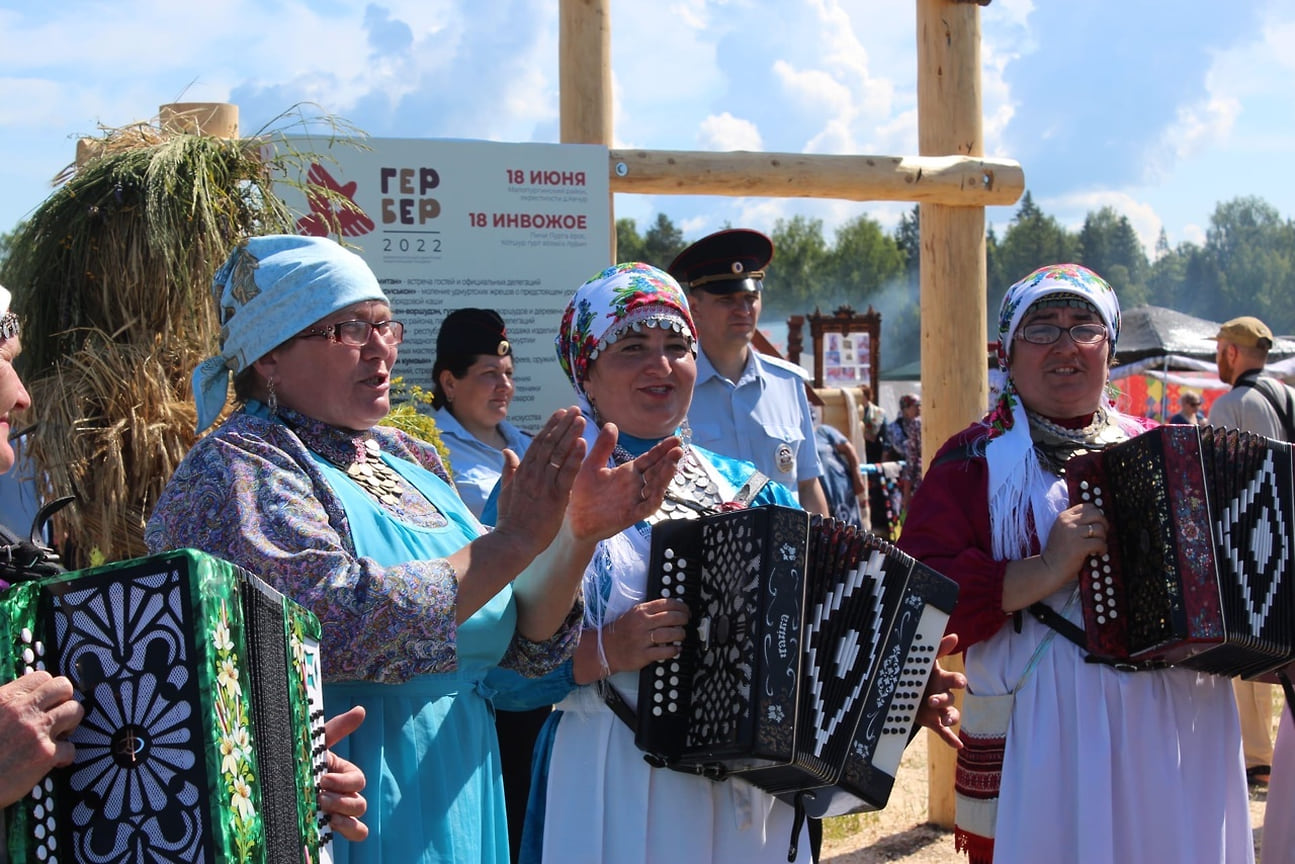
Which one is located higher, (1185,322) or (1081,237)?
(1081,237)

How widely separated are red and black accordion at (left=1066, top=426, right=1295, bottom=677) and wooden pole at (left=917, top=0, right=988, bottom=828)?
216 cm

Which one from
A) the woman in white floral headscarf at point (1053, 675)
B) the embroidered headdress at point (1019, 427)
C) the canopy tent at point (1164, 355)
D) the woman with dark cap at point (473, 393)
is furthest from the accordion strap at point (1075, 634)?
the canopy tent at point (1164, 355)

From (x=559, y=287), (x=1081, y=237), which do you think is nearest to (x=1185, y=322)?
(x=559, y=287)

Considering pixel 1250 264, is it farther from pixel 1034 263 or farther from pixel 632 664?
pixel 632 664

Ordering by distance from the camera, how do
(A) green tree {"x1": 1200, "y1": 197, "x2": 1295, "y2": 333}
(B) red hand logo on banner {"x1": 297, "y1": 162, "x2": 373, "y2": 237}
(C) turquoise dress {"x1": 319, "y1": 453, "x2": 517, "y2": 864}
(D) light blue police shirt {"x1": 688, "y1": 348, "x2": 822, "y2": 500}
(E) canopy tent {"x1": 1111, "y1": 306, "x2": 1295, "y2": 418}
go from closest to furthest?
(C) turquoise dress {"x1": 319, "y1": 453, "x2": 517, "y2": 864} < (B) red hand logo on banner {"x1": 297, "y1": 162, "x2": 373, "y2": 237} < (D) light blue police shirt {"x1": 688, "y1": 348, "x2": 822, "y2": 500} < (E) canopy tent {"x1": 1111, "y1": 306, "x2": 1295, "y2": 418} < (A) green tree {"x1": 1200, "y1": 197, "x2": 1295, "y2": 333}

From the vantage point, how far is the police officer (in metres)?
5.00

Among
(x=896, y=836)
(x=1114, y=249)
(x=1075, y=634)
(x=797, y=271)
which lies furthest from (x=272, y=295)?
(x=1114, y=249)

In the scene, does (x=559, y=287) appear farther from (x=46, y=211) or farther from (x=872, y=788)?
(x=872, y=788)

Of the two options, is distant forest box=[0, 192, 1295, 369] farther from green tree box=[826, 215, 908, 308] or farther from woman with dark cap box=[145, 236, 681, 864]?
woman with dark cap box=[145, 236, 681, 864]

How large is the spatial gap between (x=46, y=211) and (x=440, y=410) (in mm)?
1649

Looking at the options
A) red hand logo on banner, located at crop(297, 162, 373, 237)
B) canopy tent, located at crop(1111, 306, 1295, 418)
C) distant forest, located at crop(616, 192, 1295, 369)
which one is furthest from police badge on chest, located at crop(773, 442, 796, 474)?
distant forest, located at crop(616, 192, 1295, 369)

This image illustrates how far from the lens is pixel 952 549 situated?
3496 mm

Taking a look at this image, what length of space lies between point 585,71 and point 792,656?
3.32 metres

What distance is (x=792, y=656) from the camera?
2561 millimetres
